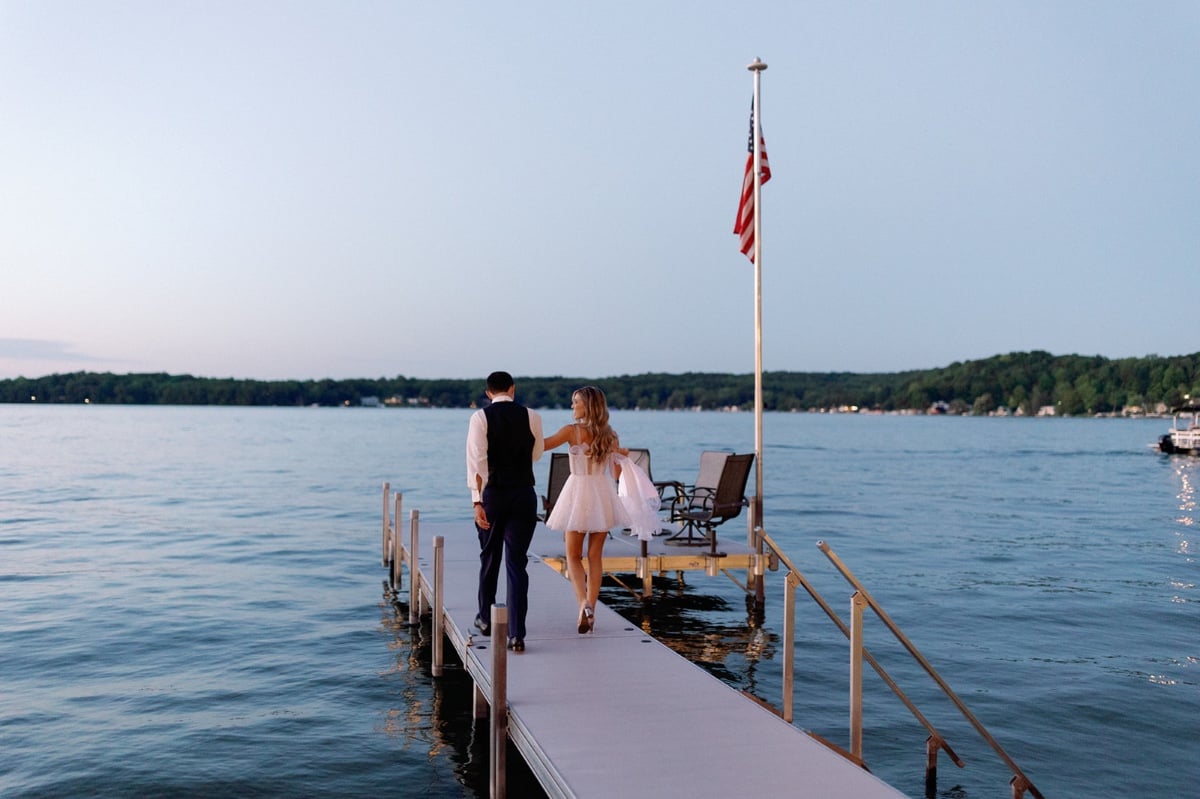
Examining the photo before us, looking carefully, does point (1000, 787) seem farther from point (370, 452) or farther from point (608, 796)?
point (370, 452)

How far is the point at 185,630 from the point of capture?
52.1ft

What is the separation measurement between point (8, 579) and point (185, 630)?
747cm

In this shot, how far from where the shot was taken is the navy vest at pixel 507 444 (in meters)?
8.53

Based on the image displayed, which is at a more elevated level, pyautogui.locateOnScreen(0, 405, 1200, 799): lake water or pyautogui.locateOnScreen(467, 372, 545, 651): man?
pyautogui.locateOnScreen(467, 372, 545, 651): man

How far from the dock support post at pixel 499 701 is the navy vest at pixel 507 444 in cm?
159

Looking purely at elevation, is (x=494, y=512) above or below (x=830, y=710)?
above

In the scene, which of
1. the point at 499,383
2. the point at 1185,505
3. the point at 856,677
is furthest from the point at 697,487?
the point at 1185,505

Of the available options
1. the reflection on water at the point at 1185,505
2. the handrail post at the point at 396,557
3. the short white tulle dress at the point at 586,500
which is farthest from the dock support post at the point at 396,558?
the reflection on water at the point at 1185,505

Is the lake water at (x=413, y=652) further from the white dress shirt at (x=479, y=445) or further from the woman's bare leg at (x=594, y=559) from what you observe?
the white dress shirt at (x=479, y=445)

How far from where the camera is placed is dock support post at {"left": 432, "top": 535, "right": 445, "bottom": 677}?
36.1ft

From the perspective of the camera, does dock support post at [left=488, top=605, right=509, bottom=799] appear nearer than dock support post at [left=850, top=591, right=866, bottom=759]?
Yes

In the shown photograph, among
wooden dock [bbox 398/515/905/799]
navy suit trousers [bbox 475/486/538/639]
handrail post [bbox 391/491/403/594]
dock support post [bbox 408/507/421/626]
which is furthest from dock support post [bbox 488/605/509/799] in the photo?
handrail post [bbox 391/491/403/594]

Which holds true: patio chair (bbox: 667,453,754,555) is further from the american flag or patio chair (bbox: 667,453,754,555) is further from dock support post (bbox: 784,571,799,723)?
dock support post (bbox: 784,571,799,723)

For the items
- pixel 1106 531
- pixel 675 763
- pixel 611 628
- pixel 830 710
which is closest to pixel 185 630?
pixel 611 628
